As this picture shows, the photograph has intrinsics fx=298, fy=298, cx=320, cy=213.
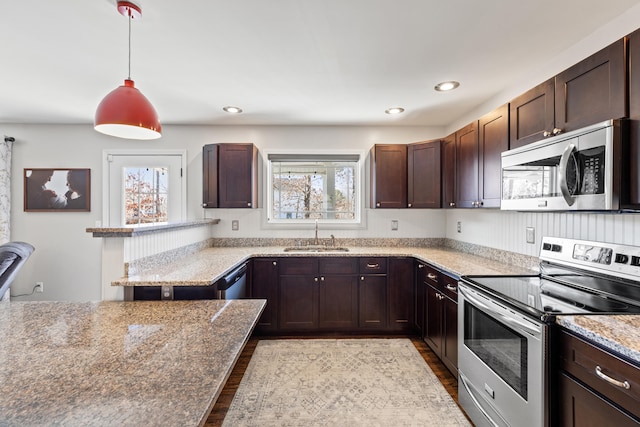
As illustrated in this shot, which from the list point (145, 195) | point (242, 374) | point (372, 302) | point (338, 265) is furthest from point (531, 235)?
point (145, 195)

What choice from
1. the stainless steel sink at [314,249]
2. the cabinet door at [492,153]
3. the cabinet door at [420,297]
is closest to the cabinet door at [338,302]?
the stainless steel sink at [314,249]

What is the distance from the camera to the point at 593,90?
146 cm

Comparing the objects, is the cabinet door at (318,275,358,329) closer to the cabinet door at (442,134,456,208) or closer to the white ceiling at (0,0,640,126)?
the cabinet door at (442,134,456,208)

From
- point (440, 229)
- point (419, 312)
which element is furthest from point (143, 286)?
point (440, 229)

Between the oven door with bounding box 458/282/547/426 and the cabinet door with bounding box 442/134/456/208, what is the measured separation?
1.16 m

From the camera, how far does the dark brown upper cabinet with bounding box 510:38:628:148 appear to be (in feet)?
4.40

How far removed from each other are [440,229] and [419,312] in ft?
3.89

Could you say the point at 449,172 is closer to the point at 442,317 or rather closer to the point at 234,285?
the point at 442,317

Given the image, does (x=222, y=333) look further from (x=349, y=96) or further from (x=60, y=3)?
(x=349, y=96)

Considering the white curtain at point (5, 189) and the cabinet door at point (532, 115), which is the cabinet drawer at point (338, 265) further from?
the white curtain at point (5, 189)

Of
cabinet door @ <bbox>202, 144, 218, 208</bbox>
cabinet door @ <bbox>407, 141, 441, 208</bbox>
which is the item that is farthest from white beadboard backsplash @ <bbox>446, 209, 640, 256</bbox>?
cabinet door @ <bbox>202, 144, 218, 208</bbox>

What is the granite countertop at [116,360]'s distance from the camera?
0.67 metres

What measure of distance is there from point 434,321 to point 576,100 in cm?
189

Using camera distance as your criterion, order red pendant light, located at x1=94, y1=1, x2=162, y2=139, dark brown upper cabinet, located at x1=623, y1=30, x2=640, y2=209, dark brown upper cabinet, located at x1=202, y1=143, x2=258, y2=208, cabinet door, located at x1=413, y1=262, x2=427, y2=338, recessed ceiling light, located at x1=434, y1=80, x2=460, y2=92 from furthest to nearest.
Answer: dark brown upper cabinet, located at x1=202, y1=143, x2=258, y2=208 → cabinet door, located at x1=413, y1=262, x2=427, y2=338 → recessed ceiling light, located at x1=434, y1=80, x2=460, y2=92 → red pendant light, located at x1=94, y1=1, x2=162, y2=139 → dark brown upper cabinet, located at x1=623, y1=30, x2=640, y2=209
